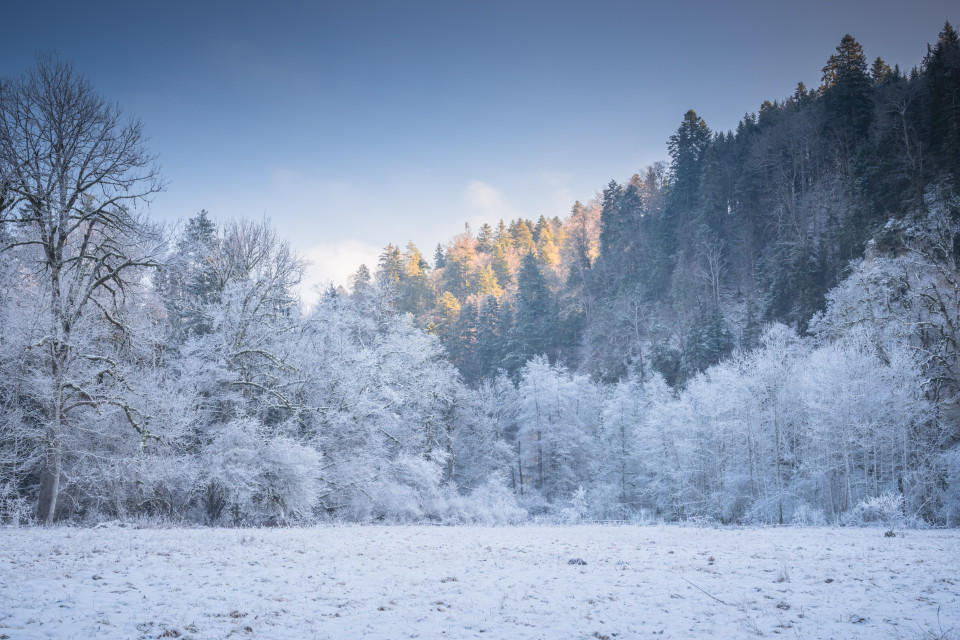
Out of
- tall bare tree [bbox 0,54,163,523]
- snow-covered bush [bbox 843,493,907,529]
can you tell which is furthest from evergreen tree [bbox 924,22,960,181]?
tall bare tree [bbox 0,54,163,523]

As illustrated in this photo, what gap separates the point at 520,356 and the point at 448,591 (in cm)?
5244

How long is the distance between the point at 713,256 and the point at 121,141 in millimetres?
58421

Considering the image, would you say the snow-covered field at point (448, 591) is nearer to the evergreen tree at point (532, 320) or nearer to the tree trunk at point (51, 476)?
the tree trunk at point (51, 476)

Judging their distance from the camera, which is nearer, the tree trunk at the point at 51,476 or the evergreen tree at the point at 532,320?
the tree trunk at the point at 51,476

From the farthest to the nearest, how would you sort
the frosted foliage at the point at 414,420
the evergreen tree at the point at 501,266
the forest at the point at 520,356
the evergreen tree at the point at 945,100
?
the evergreen tree at the point at 501,266, the evergreen tree at the point at 945,100, the frosted foliage at the point at 414,420, the forest at the point at 520,356

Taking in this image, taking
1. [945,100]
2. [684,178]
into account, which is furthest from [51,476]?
[684,178]

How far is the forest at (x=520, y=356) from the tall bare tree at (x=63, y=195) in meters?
0.09

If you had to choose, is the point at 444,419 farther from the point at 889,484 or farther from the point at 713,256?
the point at 713,256

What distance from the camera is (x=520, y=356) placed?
5988cm

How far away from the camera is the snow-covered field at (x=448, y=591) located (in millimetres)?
5746

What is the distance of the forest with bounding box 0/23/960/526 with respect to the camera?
598 inches

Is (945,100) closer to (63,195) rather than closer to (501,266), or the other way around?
(63,195)

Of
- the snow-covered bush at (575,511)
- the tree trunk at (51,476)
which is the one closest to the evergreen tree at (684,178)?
the snow-covered bush at (575,511)

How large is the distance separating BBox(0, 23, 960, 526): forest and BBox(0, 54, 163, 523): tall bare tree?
9 cm
